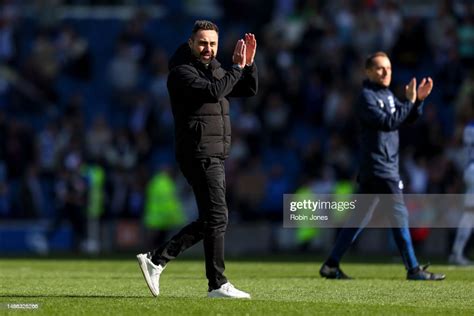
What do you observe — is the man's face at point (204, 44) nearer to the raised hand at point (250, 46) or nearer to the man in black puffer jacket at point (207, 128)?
the man in black puffer jacket at point (207, 128)

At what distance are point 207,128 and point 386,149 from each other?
3.49 meters

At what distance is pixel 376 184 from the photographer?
48.8 feet

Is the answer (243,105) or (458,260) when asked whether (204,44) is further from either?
(243,105)

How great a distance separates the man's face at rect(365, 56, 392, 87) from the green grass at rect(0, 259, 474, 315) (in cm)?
215

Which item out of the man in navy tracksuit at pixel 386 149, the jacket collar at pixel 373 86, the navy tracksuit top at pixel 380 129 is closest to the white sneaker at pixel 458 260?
the man in navy tracksuit at pixel 386 149

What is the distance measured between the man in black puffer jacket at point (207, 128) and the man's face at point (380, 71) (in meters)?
3.26

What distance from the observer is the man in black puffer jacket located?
1190 cm

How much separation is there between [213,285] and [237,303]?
0.47 m

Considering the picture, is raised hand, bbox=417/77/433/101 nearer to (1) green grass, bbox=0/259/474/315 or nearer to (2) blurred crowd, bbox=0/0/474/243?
(1) green grass, bbox=0/259/474/315

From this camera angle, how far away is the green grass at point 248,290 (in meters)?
11.2

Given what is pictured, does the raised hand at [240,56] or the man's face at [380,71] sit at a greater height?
the raised hand at [240,56]

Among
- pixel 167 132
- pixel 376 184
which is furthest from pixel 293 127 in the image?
pixel 376 184

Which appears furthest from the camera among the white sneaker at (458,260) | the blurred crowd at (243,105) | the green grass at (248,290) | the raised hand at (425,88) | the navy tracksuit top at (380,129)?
the blurred crowd at (243,105)

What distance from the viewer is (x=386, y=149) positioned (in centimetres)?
1492
